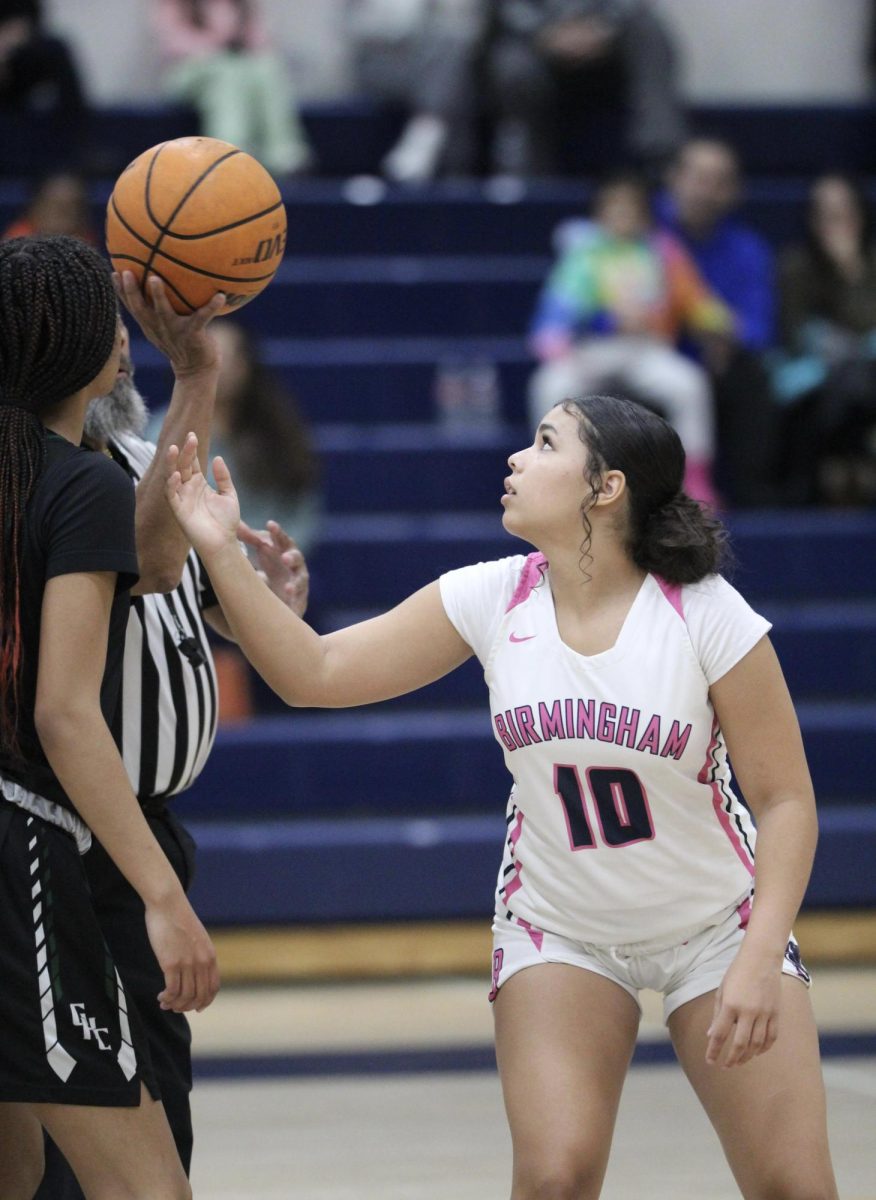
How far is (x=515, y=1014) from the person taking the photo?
272 centimetres

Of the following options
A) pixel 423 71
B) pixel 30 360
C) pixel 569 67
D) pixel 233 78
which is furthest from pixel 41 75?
pixel 30 360

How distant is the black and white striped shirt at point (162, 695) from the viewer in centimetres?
285

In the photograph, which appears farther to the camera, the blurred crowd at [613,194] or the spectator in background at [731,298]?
the spectator in background at [731,298]

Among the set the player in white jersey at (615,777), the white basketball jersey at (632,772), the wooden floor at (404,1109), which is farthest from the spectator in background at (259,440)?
the white basketball jersey at (632,772)

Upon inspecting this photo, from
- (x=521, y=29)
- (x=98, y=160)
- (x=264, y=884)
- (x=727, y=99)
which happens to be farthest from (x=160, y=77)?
(x=264, y=884)

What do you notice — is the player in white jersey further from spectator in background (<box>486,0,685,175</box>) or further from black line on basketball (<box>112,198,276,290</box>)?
spectator in background (<box>486,0,685,175</box>)

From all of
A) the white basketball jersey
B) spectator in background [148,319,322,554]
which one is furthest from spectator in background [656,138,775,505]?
the white basketball jersey

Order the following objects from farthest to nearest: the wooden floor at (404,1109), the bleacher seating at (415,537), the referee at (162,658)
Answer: the bleacher seating at (415,537)
the wooden floor at (404,1109)
the referee at (162,658)

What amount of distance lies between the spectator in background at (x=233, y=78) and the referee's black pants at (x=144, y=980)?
6.38 metres

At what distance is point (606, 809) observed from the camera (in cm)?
276

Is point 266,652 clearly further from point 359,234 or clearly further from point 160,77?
point 160,77

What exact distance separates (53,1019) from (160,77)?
8.07 m

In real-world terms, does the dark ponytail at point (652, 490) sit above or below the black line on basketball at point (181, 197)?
below

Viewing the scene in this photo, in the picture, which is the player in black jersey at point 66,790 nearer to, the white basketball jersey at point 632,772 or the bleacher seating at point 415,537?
the white basketball jersey at point 632,772
